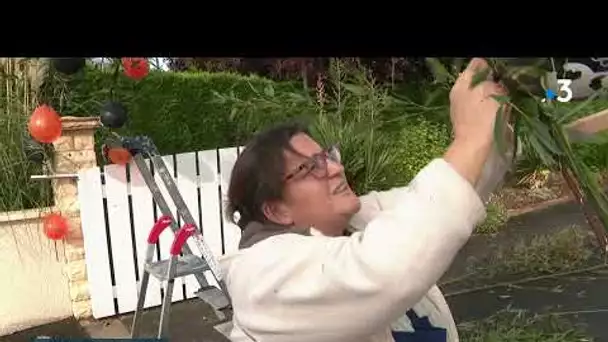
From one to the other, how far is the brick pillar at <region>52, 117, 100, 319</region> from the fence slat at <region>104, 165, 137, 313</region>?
97mm

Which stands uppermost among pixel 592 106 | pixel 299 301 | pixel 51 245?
pixel 592 106

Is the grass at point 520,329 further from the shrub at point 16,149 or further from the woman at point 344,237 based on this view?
the shrub at point 16,149

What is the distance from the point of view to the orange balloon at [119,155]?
76.2 inches

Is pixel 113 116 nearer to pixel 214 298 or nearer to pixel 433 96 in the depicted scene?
pixel 214 298

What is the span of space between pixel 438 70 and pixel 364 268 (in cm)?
20

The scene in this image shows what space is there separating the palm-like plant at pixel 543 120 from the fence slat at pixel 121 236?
5.89 ft

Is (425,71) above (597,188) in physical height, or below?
above

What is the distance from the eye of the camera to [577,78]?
2.32 feet
